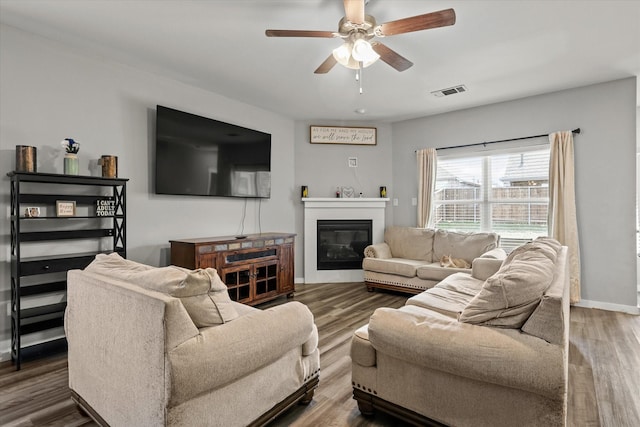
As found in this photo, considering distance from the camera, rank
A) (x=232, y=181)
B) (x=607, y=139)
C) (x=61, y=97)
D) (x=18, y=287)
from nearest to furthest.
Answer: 1. (x=18, y=287)
2. (x=61, y=97)
3. (x=607, y=139)
4. (x=232, y=181)

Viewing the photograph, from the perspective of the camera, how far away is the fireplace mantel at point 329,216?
5.24m

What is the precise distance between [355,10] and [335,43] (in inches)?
35.8

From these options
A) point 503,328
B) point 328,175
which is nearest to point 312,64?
point 328,175

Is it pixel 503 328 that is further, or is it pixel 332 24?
pixel 332 24

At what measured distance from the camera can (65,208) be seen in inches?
108

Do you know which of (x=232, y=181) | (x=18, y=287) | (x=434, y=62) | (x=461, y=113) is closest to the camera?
(x=18, y=287)

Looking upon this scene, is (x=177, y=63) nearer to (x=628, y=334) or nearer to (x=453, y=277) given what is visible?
(x=453, y=277)

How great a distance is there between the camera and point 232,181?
4262mm

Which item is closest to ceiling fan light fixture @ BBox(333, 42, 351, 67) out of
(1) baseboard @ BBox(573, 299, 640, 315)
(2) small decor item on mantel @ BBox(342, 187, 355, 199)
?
(2) small decor item on mantel @ BBox(342, 187, 355, 199)

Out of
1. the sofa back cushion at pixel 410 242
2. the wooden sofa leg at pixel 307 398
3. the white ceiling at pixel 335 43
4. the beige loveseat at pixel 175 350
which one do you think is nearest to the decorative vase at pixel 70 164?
the white ceiling at pixel 335 43

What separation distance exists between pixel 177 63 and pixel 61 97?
1067 mm

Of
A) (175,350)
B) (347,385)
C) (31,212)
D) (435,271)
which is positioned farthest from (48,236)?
(435,271)

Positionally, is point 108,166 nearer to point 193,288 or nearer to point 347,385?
point 193,288

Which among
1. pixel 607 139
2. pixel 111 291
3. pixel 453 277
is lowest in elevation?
pixel 453 277
